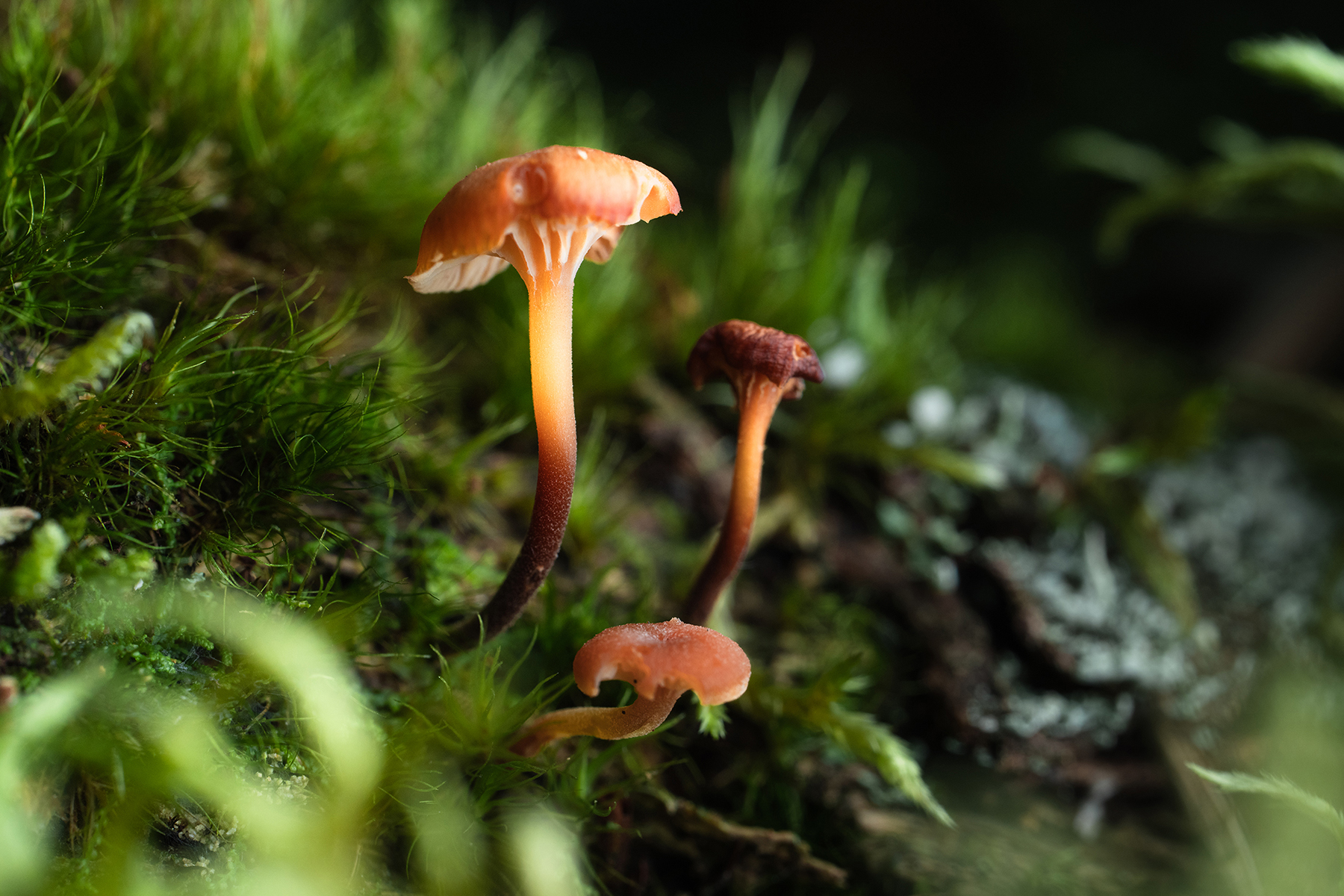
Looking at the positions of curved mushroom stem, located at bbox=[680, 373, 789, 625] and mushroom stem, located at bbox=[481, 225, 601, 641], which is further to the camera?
curved mushroom stem, located at bbox=[680, 373, 789, 625]

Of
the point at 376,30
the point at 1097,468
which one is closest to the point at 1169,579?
the point at 1097,468

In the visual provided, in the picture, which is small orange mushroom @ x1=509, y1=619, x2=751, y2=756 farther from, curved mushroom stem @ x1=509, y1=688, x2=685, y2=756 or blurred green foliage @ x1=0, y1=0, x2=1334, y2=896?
blurred green foliage @ x1=0, y1=0, x2=1334, y2=896

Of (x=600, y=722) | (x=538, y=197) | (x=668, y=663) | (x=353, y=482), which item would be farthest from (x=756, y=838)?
(x=538, y=197)

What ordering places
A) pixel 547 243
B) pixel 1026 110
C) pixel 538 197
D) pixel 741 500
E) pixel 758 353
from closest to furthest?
pixel 538 197 < pixel 547 243 < pixel 758 353 < pixel 741 500 < pixel 1026 110

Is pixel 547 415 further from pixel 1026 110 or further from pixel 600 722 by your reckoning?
pixel 1026 110

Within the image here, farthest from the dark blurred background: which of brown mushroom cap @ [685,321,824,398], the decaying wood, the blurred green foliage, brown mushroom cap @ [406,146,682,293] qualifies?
the decaying wood

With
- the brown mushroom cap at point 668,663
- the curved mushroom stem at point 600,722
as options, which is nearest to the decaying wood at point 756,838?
the curved mushroom stem at point 600,722
